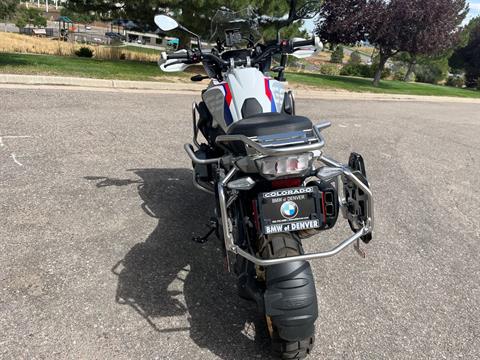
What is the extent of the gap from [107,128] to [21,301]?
4.34 metres

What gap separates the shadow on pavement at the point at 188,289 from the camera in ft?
8.58

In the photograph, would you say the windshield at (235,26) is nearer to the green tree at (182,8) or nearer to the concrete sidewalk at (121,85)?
the concrete sidewalk at (121,85)

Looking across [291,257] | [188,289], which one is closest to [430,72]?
[188,289]

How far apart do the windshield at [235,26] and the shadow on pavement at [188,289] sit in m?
1.81

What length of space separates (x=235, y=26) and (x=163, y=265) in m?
2.53

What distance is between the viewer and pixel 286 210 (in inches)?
89.1

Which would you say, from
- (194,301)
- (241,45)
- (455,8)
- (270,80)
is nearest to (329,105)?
(241,45)

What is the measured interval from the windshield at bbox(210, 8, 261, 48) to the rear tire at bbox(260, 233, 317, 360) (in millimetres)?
2494

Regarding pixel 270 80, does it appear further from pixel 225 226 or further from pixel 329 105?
pixel 329 105

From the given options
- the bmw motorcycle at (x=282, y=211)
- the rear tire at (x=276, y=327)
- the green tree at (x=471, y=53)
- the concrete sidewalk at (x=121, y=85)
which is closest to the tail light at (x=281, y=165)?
the bmw motorcycle at (x=282, y=211)

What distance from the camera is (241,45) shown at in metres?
4.27

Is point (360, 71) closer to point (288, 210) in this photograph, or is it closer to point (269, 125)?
point (269, 125)

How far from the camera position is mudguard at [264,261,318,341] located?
2197mm

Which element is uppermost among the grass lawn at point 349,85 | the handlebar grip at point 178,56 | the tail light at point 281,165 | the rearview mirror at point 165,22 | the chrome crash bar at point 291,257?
the rearview mirror at point 165,22
